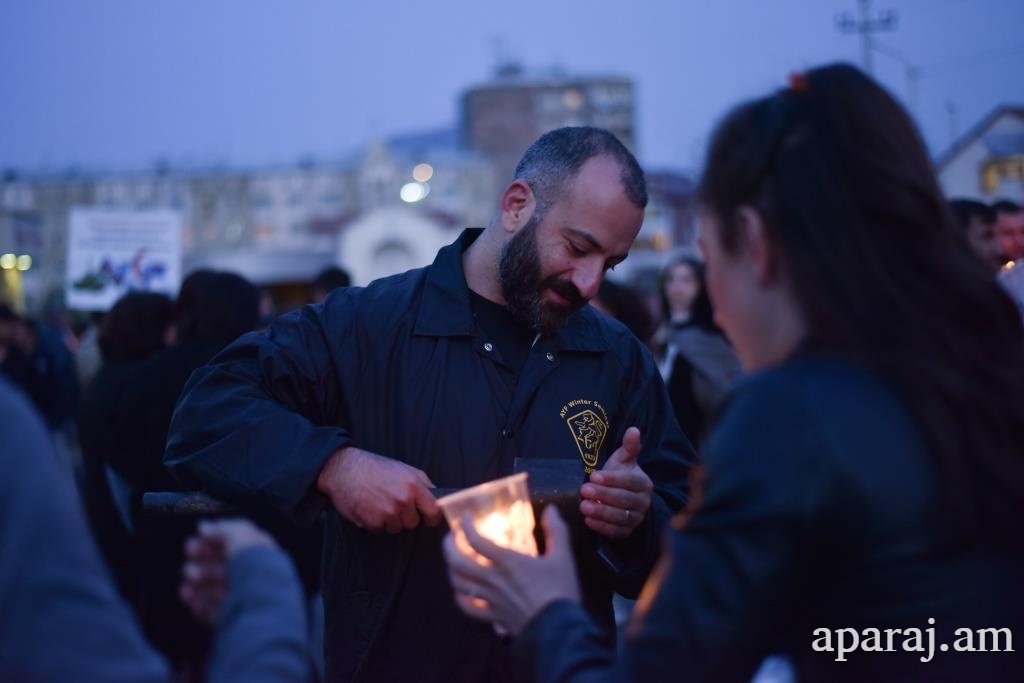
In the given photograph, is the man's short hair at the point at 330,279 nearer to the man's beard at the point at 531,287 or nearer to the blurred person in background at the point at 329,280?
the blurred person in background at the point at 329,280

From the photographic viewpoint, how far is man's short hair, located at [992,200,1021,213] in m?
6.64

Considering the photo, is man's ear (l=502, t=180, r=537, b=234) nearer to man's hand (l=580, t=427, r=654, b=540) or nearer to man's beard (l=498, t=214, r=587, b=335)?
man's beard (l=498, t=214, r=587, b=335)

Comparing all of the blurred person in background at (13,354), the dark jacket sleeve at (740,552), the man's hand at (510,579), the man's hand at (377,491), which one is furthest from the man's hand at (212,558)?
the blurred person in background at (13,354)

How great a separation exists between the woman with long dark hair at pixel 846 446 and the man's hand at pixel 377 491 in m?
0.89

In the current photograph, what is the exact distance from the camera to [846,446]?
1.62 metres

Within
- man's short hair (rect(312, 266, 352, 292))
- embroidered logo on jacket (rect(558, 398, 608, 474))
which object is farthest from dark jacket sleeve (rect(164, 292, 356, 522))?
man's short hair (rect(312, 266, 352, 292))

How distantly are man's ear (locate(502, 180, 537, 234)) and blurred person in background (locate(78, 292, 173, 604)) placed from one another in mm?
2892

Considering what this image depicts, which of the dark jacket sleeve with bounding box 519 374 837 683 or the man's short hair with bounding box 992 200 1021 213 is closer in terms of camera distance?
the dark jacket sleeve with bounding box 519 374 837 683

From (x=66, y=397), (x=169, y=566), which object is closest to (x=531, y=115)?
(x=66, y=397)

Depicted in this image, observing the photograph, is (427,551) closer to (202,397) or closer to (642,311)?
(202,397)

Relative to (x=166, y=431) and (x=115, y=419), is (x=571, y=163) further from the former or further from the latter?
(x=115, y=419)

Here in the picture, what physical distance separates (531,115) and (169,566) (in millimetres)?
68218

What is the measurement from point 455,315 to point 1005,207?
4674mm

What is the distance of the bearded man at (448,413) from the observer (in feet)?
9.71
